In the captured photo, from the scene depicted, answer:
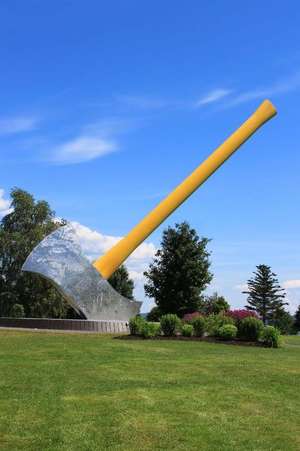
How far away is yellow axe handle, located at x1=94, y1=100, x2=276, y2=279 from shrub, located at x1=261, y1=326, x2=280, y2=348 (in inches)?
Result: 234

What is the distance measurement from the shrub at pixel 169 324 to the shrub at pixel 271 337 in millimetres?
2767

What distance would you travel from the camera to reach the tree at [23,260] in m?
41.1

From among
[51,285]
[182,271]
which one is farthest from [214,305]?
[51,285]

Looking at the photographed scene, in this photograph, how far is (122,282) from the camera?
50750 mm

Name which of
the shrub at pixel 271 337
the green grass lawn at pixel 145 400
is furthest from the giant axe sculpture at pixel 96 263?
the green grass lawn at pixel 145 400

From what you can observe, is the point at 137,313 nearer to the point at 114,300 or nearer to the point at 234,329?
the point at 114,300

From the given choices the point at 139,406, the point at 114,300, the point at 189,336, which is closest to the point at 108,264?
the point at 114,300

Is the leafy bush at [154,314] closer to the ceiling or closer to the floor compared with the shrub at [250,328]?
closer to the ceiling

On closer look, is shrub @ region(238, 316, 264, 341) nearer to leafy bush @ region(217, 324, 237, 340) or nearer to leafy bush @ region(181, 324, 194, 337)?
leafy bush @ region(217, 324, 237, 340)

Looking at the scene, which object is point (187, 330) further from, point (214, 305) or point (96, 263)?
point (214, 305)

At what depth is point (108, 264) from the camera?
21062mm

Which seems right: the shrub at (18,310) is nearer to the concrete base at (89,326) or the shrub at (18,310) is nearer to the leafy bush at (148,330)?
the concrete base at (89,326)

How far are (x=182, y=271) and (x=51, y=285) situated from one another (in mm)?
11408

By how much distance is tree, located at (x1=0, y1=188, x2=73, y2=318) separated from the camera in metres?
41.1
